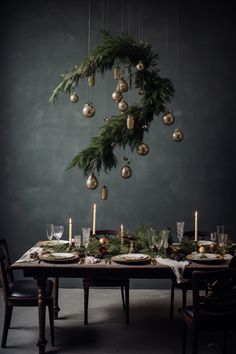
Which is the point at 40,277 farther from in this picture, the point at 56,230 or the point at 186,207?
the point at 186,207

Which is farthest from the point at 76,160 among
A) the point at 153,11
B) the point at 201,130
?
the point at 153,11

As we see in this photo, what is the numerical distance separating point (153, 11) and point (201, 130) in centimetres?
160

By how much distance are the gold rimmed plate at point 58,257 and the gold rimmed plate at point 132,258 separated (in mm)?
341

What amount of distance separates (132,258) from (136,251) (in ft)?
1.09

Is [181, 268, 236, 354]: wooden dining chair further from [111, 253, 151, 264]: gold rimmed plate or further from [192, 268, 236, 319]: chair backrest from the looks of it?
[111, 253, 151, 264]: gold rimmed plate

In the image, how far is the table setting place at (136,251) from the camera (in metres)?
4.05

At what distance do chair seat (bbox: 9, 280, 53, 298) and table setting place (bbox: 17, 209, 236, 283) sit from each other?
270mm

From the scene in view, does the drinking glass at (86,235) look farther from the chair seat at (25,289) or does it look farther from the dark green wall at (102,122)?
the dark green wall at (102,122)

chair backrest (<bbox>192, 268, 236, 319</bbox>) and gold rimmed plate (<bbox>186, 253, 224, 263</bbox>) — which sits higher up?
gold rimmed plate (<bbox>186, 253, 224, 263</bbox>)

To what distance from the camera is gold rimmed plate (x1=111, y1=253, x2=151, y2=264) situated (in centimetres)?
400

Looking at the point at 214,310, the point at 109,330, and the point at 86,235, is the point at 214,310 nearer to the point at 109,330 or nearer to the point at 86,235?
the point at 86,235

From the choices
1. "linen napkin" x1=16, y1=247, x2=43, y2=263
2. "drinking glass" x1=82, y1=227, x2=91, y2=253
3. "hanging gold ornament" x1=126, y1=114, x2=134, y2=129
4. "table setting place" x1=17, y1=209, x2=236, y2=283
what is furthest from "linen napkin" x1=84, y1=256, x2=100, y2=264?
"hanging gold ornament" x1=126, y1=114, x2=134, y2=129

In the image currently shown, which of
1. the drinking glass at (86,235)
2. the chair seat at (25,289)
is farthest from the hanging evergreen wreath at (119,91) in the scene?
the chair seat at (25,289)

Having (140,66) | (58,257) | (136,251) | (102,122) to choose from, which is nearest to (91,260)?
(58,257)
